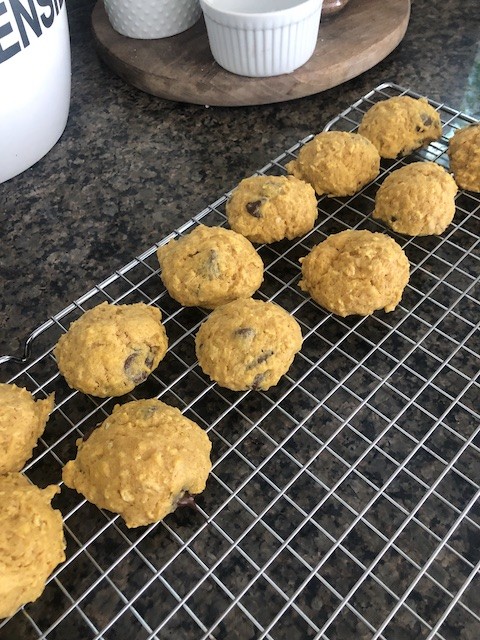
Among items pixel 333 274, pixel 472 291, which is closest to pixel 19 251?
pixel 333 274

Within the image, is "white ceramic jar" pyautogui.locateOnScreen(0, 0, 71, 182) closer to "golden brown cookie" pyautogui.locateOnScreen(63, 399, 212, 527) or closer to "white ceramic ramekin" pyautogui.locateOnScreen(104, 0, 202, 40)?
"white ceramic ramekin" pyautogui.locateOnScreen(104, 0, 202, 40)

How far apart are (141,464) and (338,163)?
0.64 metres

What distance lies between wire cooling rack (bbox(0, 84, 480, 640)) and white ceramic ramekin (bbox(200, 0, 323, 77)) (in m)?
0.54

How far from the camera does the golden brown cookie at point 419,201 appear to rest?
3.20 feet

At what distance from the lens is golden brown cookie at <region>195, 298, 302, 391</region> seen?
814mm

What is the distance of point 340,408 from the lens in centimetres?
83

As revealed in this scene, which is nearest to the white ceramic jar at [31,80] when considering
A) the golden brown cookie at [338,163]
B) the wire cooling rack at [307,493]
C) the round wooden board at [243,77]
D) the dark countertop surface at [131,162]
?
the dark countertop surface at [131,162]

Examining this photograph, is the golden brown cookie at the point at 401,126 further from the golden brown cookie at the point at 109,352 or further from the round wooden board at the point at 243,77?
the golden brown cookie at the point at 109,352

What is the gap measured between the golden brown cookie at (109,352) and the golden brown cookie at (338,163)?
0.43 metres

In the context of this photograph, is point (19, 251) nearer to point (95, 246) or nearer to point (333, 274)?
point (95, 246)

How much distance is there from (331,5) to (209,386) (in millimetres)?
1022

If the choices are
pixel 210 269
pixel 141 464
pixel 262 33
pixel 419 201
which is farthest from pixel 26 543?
pixel 262 33

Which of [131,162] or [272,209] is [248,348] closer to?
[272,209]

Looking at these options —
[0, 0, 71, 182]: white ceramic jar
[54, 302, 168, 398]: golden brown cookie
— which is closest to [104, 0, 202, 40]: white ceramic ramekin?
[0, 0, 71, 182]: white ceramic jar
